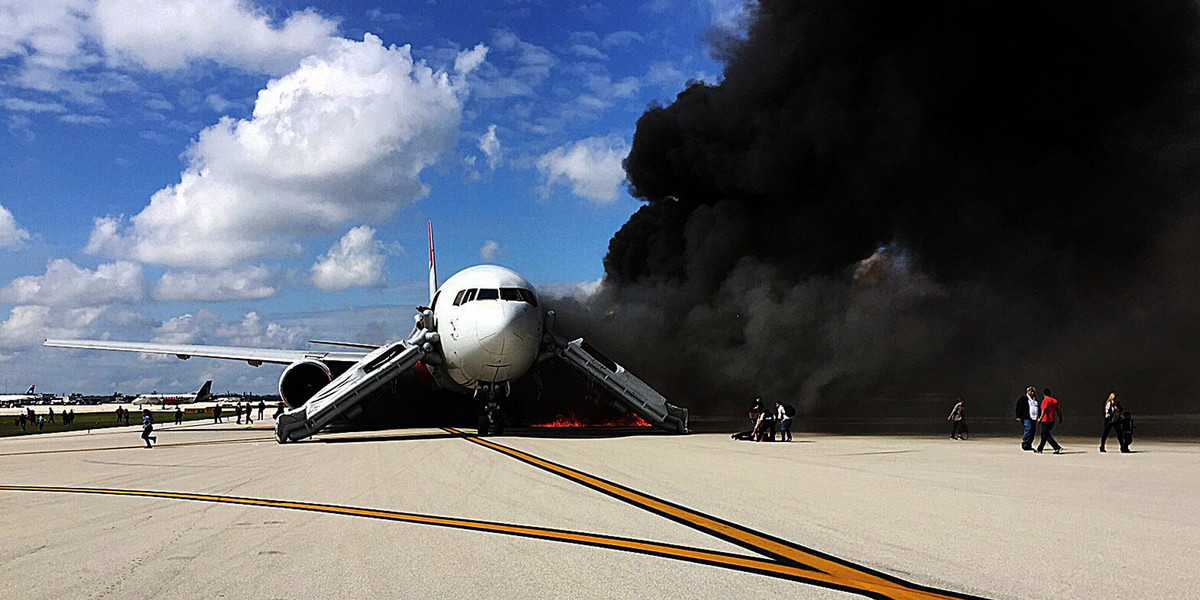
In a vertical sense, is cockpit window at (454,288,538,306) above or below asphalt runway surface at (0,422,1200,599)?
above

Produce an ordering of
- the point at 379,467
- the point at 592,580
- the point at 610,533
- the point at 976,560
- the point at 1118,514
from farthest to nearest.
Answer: the point at 379,467
the point at 1118,514
the point at 610,533
the point at 976,560
the point at 592,580

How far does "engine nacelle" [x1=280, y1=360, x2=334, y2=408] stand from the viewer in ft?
88.2

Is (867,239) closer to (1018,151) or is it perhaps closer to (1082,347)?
(1018,151)

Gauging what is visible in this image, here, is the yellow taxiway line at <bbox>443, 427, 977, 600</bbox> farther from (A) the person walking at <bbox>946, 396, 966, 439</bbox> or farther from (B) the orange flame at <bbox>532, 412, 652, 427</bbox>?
(B) the orange flame at <bbox>532, 412, 652, 427</bbox>

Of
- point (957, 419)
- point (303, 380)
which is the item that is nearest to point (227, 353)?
point (303, 380)

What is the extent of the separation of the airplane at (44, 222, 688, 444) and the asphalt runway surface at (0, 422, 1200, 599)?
23.8ft

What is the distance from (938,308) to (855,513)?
2494cm

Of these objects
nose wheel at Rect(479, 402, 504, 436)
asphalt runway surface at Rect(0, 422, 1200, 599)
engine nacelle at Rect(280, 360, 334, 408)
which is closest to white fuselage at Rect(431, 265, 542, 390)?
nose wheel at Rect(479, 402, 504, 436)

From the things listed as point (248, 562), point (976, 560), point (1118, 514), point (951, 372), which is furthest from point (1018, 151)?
point (248, 562)

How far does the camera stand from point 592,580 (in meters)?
5.12

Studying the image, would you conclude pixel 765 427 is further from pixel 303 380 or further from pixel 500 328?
pixel 303 380

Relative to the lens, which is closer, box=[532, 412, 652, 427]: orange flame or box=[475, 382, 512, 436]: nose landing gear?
box=[475, 382, 512, 436]: nose landing gear

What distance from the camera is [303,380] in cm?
2741

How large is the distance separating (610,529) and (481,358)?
14937 mm
